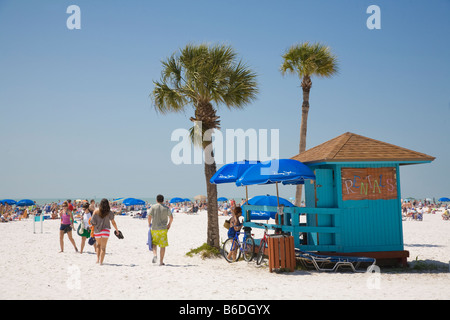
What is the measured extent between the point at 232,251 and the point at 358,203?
369cm

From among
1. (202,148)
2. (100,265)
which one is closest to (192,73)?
(202,148)

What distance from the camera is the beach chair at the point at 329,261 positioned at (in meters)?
9.31

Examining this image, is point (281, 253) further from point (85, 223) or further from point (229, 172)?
point (85, 223)

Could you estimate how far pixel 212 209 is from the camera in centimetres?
1290

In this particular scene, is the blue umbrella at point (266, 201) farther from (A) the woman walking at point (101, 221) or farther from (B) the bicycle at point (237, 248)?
(A) the woman walking at point (101, 221)

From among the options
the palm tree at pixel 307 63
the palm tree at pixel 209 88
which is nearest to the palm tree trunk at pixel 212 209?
the palm tree at pixel 209 88

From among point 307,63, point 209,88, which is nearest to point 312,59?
point 307,63

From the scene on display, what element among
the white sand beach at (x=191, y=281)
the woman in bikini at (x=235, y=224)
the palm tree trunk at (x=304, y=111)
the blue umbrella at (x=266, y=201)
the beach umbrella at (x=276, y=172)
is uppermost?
the palm tree trunk at (x=304, y=111)

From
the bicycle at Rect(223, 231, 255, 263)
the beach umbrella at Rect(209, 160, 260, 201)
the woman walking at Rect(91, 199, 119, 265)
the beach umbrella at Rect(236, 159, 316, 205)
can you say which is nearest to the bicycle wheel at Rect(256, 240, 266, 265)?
the bicycle at Rect(223, 231, 255, 263)

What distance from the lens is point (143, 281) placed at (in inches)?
317

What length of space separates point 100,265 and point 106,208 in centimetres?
161

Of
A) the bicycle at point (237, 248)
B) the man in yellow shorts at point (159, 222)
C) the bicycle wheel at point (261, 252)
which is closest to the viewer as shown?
the man in yellow shorts at point (159, 222)

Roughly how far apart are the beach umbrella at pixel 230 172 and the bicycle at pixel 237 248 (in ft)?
5.78
